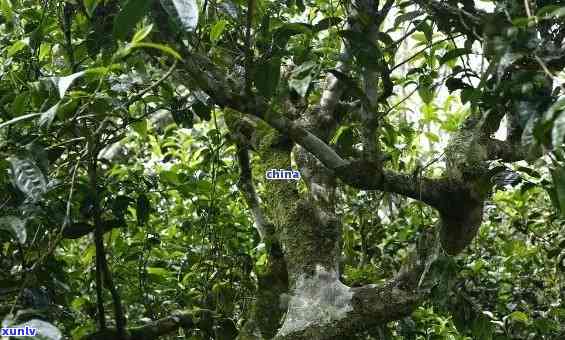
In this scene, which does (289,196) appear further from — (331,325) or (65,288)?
(65,288)

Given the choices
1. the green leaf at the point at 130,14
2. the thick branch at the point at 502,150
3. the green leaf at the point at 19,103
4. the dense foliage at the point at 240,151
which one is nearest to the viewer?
the green leaf at the point at 130,14

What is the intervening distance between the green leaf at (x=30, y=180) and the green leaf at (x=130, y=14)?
0.99 feet

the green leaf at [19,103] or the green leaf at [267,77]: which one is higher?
Result: the green leaf at [267,77]

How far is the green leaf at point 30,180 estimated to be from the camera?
4.17 feet

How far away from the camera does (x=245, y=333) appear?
2172mm

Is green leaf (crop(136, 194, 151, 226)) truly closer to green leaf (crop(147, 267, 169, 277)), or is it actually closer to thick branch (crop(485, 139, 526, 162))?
green leaf (crop(147, 267, 169, 277))

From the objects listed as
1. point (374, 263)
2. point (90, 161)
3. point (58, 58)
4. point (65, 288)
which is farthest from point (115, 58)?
point (374, 263)

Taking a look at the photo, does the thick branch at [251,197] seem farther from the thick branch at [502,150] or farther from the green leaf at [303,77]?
the green leaf at [303,77]

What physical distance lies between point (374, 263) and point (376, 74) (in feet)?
4.64

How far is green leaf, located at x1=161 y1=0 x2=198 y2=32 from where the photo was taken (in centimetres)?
107

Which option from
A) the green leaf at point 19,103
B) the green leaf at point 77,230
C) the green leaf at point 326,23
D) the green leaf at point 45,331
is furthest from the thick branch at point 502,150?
the green leaf at point 45,331

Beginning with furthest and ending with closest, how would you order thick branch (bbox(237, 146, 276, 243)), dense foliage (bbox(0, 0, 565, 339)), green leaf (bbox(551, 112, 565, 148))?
thick branch (bbox(237, 146, 276, 243)) < dense foliage (bbox(0, 0, 565, 339)) < green leaf (bbox(551, 112, 565, 148))

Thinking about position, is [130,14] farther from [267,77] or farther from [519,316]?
[519,316]

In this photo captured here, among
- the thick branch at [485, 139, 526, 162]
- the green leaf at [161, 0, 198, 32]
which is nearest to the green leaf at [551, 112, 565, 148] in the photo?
the green leaf at [161, 0, 198, 32]
